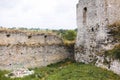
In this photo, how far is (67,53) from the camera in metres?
27.9

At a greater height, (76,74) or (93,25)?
(93,25)

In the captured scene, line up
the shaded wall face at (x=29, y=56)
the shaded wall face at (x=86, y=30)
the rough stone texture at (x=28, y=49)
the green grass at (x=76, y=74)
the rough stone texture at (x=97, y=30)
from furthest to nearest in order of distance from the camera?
the rough stone texture at (x=28, y=49) → the shaded wall face at (x=29, y=56) → the shaded wall face at (x=86, y=30) → the rough stone texture at (x=97, y=30) → the green grass at (x=76, y=74)

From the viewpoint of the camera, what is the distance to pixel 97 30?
76.4ft

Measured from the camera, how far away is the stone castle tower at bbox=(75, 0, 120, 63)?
22.4 metres

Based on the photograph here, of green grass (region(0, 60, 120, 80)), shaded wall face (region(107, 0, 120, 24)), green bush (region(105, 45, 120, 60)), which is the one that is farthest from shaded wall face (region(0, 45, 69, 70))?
green bush (region(105, 45, 120, 60))

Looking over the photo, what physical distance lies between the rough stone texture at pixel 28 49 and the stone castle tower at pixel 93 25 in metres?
1.89

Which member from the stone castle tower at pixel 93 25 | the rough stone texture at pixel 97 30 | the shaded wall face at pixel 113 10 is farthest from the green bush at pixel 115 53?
the shaded wall face at pixel 113 10

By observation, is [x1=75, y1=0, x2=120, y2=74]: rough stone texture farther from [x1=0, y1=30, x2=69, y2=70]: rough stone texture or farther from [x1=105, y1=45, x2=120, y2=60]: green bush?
[x1=0, y1=30, x2=69, y2=70]: rough stone texture

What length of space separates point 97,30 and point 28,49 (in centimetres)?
582

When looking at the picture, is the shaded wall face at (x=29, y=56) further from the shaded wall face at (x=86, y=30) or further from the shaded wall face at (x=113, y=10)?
the shaded wall face at (x=113, y=10)

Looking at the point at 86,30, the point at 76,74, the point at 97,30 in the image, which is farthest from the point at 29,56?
the point at 76,74

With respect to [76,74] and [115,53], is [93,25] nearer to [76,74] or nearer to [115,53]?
[115,53]

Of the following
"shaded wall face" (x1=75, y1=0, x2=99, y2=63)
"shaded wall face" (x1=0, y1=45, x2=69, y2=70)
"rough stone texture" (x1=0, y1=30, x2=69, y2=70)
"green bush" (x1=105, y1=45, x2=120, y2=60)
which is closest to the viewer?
"green bush" (x1=105, y1=45, x2=120, y2=60)

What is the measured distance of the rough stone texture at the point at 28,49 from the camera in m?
24.4
